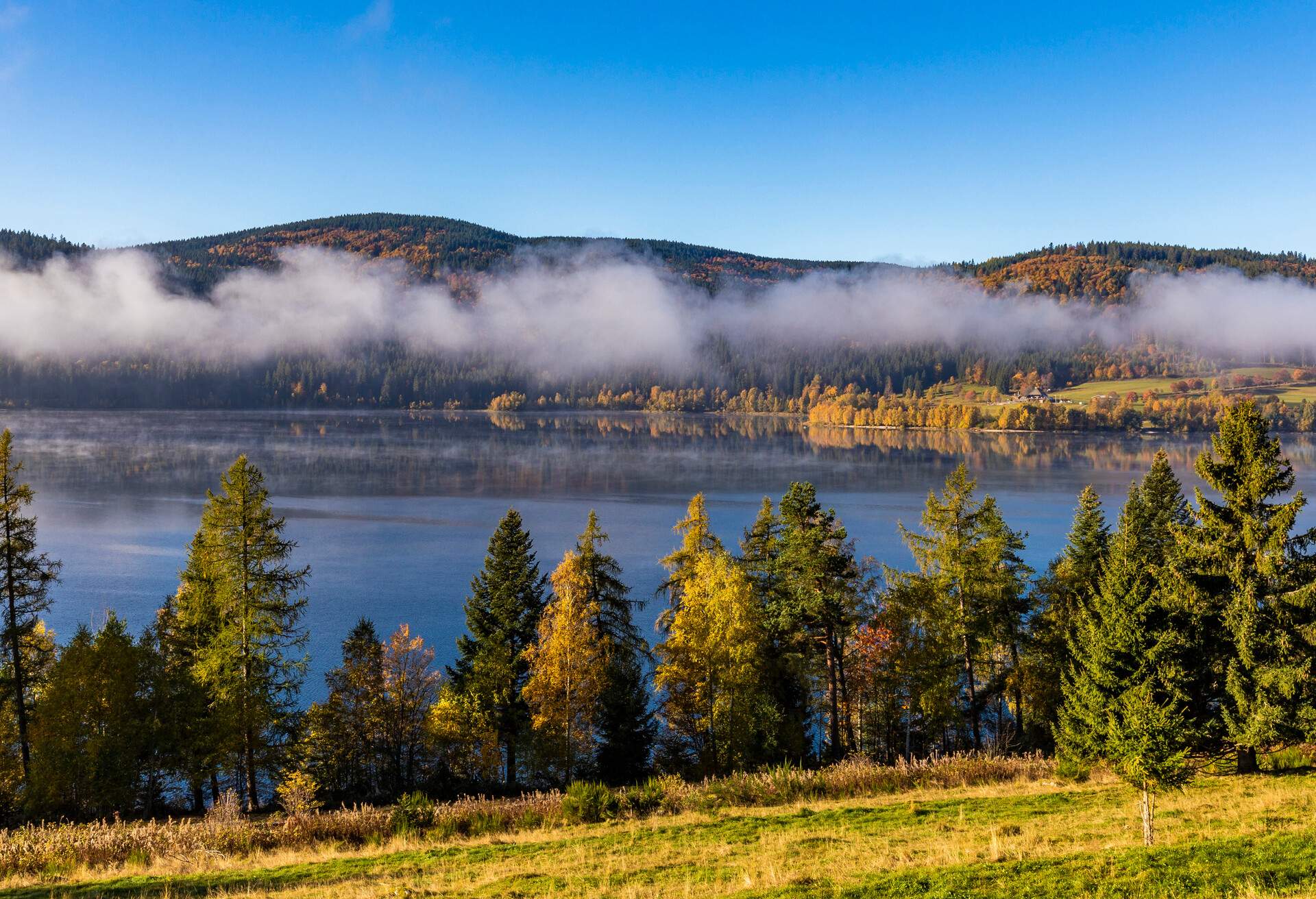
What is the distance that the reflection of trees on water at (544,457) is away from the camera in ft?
344

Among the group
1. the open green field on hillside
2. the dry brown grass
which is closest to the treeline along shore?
the dry brown grass

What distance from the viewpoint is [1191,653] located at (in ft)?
68.8

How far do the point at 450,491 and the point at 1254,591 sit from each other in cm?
8919

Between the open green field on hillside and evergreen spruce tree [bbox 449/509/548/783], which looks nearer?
the open green field on hillside

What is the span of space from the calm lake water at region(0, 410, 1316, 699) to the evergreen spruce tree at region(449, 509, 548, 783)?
11.2 m

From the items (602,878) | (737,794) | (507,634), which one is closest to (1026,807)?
(737,794)

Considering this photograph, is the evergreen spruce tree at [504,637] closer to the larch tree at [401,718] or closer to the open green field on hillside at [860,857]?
the larch tree at [401,718]

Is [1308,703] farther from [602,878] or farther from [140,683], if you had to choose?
[140,683]

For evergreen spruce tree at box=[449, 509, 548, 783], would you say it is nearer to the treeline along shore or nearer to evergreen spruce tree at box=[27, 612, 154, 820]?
the treeline along shore

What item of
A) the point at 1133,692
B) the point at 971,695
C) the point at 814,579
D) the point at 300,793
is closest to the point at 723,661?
the point at 814,579

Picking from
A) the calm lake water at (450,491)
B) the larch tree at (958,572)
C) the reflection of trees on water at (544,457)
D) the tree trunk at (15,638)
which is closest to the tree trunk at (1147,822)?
the larch tree at (958,572)

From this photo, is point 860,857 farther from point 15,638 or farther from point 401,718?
point 15,638

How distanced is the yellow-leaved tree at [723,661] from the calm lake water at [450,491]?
1777 cm

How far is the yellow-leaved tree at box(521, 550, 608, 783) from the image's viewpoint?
26.8 metres
